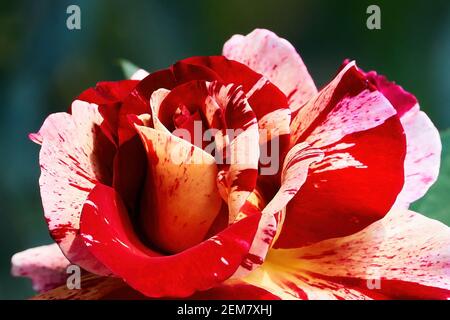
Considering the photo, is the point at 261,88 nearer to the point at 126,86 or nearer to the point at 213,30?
the point at 126,86

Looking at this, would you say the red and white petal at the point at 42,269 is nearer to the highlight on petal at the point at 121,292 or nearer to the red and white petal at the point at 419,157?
the highlight on petal at the point at 121,292

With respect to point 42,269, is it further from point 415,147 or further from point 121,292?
point 415,147

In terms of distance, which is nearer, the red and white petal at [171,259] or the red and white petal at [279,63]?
the red and white petal at [171,259]

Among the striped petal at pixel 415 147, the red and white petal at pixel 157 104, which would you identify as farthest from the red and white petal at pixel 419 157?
the red and white petal at pixel 157 104

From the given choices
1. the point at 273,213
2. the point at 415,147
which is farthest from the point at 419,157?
the point at 273,213

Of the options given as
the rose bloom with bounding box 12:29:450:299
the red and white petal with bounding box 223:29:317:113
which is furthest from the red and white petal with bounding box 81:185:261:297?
the red and white petal with bounding box 223:29:317:113

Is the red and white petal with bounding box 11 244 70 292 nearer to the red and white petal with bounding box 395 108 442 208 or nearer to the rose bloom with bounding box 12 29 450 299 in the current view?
the rose bloom with bounding box 12 29 450 299
